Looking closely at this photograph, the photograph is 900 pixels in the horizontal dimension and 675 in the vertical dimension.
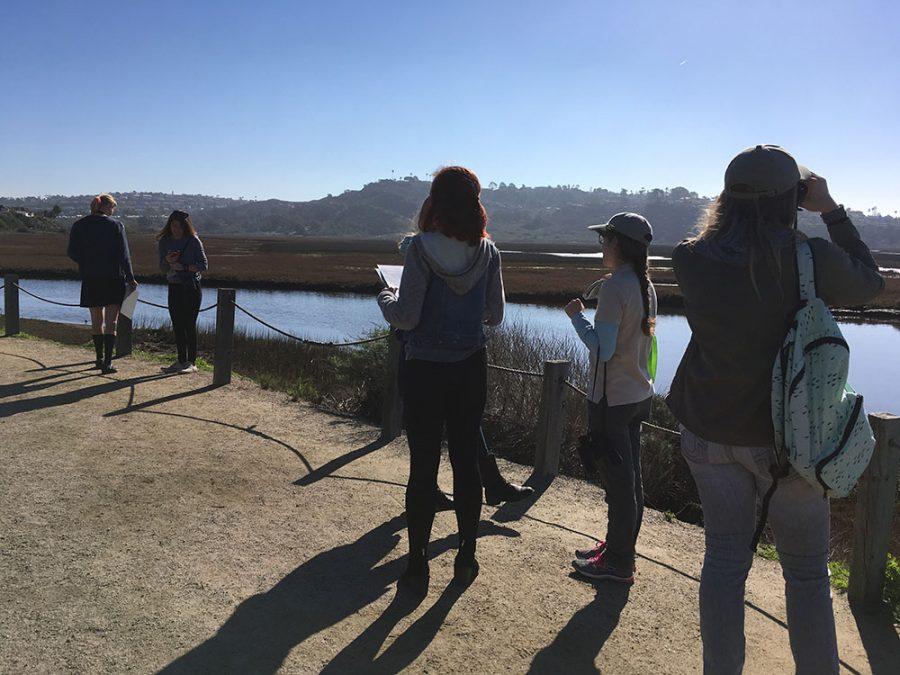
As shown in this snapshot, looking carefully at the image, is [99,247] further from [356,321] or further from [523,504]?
[356,321]

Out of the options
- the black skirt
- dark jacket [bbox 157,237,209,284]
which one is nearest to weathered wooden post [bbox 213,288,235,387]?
dark jacket [bbox 157,237,209,284]

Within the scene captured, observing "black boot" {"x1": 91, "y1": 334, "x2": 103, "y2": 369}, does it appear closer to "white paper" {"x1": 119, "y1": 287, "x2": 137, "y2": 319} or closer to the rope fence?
"white paper" {"x1": 119, "y1": 287, "x2": 137, "y2": 319}

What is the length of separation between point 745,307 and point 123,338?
8578 millimetres

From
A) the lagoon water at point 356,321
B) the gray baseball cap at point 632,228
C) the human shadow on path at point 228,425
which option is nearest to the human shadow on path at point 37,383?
the human shadow on path at point 228,425

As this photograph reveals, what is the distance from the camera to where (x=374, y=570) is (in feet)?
12.2

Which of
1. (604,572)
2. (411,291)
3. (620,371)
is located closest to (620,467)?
(620,371)

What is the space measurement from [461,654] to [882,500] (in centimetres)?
216

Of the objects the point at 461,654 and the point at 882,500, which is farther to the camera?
the point at 882,500

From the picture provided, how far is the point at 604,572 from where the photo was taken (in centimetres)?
371

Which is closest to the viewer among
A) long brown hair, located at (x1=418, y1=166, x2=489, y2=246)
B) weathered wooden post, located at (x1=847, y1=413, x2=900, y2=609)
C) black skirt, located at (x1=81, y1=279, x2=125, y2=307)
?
long brown hair, located at (x1=418, y1=166, x2=489, y2=246)

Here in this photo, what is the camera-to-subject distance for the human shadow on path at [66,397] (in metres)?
6.38

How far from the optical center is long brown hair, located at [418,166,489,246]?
314 centimetres

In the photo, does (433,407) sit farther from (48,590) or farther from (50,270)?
(50,270)

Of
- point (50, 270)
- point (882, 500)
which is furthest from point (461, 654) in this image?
point (50, 270)
